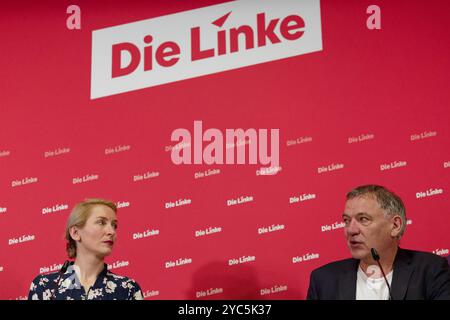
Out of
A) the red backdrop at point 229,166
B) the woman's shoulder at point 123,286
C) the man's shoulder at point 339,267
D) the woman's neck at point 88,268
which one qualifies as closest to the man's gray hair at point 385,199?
the man's shoulder at point 339,267

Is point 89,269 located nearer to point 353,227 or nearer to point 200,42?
point 353,227

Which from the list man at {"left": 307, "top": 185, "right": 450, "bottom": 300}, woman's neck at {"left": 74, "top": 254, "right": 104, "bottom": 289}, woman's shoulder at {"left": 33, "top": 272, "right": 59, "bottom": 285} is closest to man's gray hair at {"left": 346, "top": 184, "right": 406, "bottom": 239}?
man at {"left": 307, "top": 185, "right": 450, "bottom": 300}

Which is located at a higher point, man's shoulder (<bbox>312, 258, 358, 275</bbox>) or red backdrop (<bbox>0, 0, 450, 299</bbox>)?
red backdrop (<bbox>0, 0, 450, 299</bbox>)

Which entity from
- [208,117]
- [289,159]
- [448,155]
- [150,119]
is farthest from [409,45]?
[150,119]

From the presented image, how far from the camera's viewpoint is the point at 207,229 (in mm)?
4672

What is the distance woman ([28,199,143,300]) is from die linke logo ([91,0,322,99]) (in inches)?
44.8

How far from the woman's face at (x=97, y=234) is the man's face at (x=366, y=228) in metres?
1.30

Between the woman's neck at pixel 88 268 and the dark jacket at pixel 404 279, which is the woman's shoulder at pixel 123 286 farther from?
the dark jacket at pixel 404 279

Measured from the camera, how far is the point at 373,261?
12.0 ft

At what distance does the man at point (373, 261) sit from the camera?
3.55 metres

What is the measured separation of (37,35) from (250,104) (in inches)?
61.1

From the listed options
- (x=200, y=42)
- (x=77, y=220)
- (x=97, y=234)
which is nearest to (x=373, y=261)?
(x=97, y=234)

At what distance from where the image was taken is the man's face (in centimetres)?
365

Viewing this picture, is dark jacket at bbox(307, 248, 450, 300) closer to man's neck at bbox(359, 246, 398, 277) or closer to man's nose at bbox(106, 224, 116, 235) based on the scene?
man's neck at bbox(359, 246, 398, 277)
